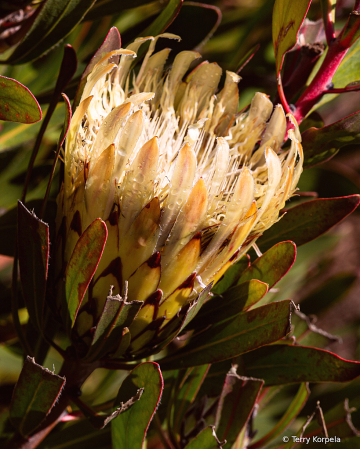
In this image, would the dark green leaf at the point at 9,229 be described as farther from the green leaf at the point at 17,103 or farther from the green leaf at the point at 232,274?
the green leaf at the point at 232,274

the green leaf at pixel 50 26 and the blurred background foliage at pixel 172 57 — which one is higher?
the green leaf at pixel 50 26

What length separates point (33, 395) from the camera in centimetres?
54

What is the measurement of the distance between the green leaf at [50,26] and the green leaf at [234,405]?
0.65 metres

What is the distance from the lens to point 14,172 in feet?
3.31

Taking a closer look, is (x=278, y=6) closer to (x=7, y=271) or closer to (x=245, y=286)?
(x=245, y=286)

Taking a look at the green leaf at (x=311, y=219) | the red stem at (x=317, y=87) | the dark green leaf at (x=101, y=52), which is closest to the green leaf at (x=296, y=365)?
the green leaf at (x=311, y=219)

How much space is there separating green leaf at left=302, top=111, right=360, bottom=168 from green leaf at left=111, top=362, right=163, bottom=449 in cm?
42

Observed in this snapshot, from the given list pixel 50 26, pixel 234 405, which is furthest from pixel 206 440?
pixel 50 26

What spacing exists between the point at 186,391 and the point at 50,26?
2.27ft

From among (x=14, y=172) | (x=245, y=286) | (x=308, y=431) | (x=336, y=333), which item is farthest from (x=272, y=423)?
(x=14, y=172)

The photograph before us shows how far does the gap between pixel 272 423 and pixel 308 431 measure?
0.90 ft

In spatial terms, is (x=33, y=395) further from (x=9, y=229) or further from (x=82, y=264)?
(x=9, y=229)

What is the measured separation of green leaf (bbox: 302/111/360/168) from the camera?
0.63 metres

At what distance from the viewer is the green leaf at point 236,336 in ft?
1.79
